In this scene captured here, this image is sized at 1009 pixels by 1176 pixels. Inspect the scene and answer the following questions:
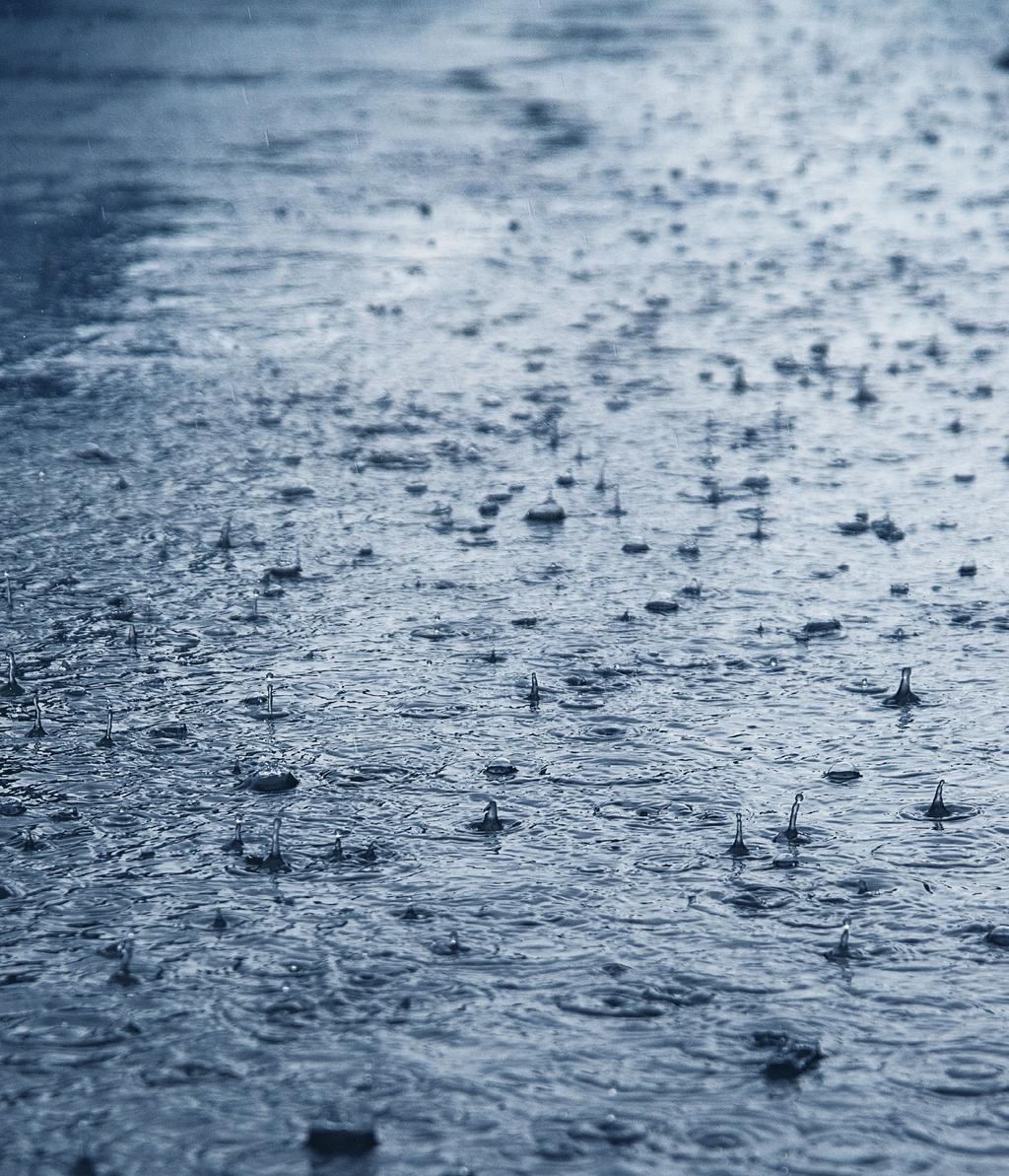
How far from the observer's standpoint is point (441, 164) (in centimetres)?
1959

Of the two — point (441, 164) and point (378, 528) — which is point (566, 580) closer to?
point (378, 528)

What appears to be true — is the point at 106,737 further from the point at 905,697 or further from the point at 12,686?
the point at 905,697

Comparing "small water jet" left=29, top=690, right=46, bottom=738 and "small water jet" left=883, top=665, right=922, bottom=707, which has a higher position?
"small water jet" left=29, top=690, right=46, bottom=738

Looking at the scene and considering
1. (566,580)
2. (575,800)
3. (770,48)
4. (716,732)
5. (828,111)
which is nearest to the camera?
(575,800)

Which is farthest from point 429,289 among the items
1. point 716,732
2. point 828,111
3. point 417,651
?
point 828,111

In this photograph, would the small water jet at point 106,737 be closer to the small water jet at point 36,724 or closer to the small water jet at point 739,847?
the small water jet at point 36,724

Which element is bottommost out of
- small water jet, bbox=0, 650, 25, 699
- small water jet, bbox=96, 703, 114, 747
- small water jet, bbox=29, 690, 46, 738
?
small water jet, bbox=96, 703, 114, 747

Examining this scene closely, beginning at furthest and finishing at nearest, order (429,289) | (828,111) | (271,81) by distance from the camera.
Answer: (271,81), (828,111), (429,289)

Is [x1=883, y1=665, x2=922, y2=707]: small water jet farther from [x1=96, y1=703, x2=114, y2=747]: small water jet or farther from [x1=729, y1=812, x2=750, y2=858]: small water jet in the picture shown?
[x1=96, y1=703, x2=114, y2=747]: small water jet

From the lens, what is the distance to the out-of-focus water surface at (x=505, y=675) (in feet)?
15.6

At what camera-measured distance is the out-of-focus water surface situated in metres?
4.75

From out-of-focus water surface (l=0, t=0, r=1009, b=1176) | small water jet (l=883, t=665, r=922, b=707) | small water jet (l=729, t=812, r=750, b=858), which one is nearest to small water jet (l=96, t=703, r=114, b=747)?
out-of-focus water surface (l=0, t=0, r=1009, b=1176)

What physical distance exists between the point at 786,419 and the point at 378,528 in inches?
123

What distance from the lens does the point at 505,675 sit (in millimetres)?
7488
